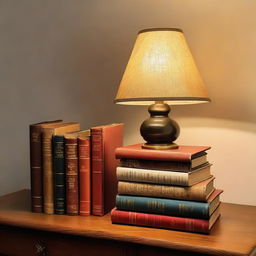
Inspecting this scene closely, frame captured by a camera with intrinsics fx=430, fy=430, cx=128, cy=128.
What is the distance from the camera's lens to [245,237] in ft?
3.58

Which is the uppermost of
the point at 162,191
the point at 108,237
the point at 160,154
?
the point at 160,154

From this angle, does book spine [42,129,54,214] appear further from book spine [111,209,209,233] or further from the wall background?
the wall background

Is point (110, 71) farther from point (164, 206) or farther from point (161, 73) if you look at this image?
point (164, 206)

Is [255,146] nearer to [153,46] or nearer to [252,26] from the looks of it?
[252,26]

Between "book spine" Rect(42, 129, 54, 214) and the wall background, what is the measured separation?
1.25 feet

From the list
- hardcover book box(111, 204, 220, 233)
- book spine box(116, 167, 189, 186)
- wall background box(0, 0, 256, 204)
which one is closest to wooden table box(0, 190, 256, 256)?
hardcover book box(111, 204, 220, 233)

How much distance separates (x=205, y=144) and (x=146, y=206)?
1.38 ft

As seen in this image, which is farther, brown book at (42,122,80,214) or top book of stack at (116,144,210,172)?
brown book at (42,122,80,214)

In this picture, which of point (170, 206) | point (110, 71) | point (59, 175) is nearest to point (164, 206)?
point (170, 206)

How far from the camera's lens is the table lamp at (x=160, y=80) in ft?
3.92

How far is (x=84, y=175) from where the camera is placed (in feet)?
4.35

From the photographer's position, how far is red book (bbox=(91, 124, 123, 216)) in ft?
4.33

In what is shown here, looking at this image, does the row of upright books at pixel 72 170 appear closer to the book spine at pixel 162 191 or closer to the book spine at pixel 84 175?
the book spine at pixel 84 175

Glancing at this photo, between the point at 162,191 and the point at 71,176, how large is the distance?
31 cm
